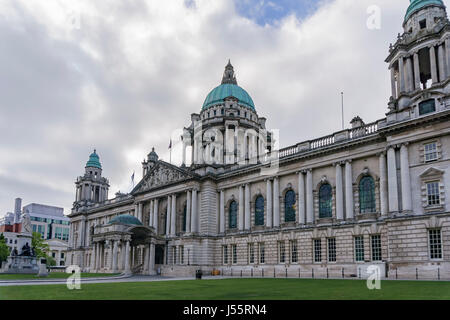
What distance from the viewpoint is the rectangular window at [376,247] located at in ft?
131

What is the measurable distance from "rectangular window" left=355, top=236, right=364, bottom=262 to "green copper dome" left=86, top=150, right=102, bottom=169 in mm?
70974

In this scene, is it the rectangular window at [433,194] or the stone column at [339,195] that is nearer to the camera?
the rectangular window at [433,194]

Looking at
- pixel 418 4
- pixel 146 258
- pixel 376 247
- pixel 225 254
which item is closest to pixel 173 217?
pixel 146 258

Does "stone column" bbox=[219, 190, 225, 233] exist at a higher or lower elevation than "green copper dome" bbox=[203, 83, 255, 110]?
lower

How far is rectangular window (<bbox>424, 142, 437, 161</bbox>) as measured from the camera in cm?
3669

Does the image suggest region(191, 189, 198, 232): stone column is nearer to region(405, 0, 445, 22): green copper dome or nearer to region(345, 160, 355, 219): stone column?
region(345, 160, 355, 219): stone column

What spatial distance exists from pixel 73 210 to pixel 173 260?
44.7 m

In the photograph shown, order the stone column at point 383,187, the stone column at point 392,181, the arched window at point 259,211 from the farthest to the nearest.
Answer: the arched window at point 259,211 < the stone column at point 383,187 < the stone column at point 392,181

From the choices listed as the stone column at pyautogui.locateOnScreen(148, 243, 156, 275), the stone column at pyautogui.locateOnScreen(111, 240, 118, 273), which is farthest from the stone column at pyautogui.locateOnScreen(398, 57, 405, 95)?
the stone column at pyautogui.locateOnScreen(111, 240, 118, 273)

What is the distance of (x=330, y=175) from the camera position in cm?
4662

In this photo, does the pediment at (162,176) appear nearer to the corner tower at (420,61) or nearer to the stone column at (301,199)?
the stone column at (301,199)

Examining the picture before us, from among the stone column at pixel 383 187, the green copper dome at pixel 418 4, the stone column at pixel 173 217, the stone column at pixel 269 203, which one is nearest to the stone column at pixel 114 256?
the stone column at pixel 173 217

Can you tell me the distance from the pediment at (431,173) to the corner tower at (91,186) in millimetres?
72750

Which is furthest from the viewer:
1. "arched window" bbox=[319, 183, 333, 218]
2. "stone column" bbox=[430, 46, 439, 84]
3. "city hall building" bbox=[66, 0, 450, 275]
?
"arched window" bbox=[319, 183, 333, 218]
